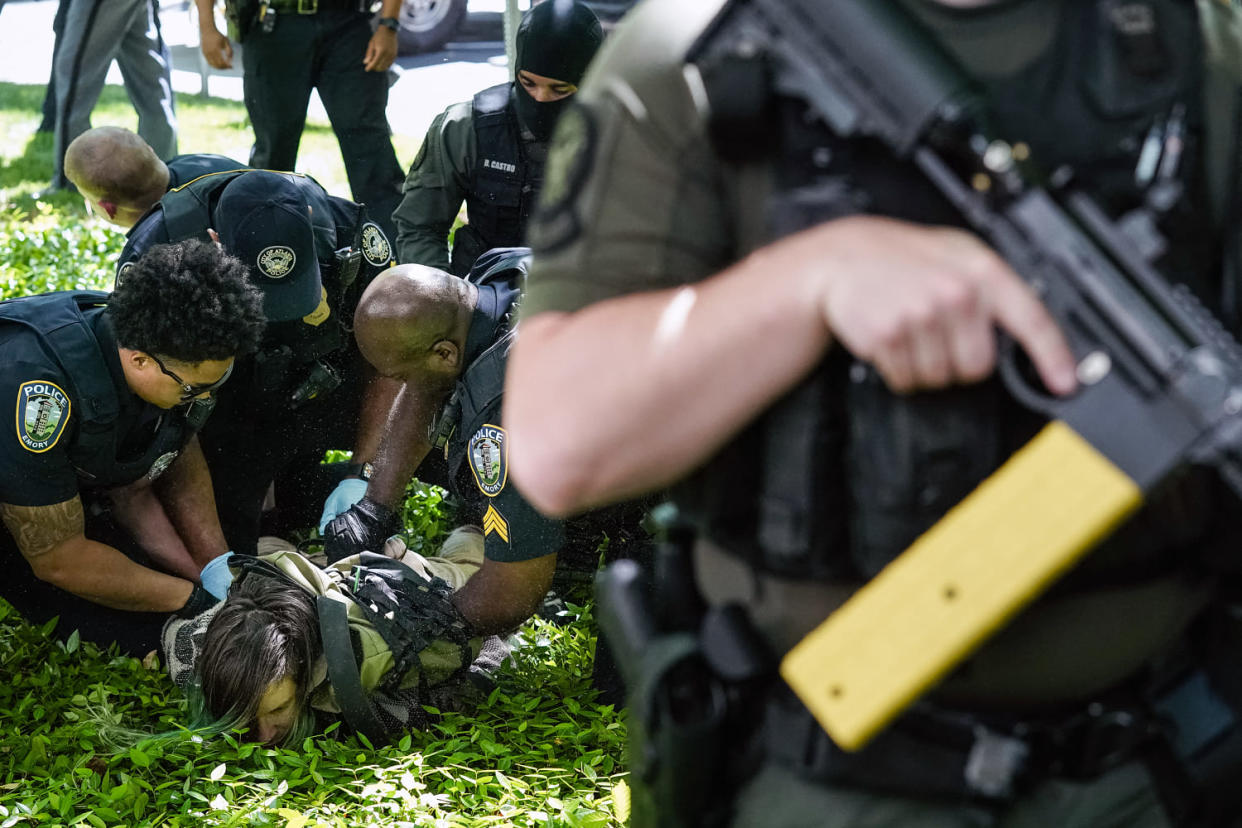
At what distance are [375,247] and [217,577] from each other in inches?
46.1

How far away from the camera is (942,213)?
92 cm

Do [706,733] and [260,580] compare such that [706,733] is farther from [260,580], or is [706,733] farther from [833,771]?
[260,580]

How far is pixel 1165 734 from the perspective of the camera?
997 millimetres

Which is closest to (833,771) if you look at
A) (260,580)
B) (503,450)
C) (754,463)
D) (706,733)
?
(706,733)

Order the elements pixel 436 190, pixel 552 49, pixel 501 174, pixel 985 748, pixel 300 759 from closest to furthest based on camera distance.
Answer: pixel 985 748 → pixel 300 759 → pixel 552 49 → pixel 501 174 → pixel 436 190

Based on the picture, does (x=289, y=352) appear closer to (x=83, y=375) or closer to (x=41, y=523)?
(x=83, y=375)

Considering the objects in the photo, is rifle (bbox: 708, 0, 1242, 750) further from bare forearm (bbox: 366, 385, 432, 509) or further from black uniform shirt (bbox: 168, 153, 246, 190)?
black uniform shirt (bbox: 168, 153, 246, 190)

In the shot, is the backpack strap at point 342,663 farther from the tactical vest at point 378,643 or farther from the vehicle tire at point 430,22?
the vehicle tire at point 430,22

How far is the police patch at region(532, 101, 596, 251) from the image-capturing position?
0.95m

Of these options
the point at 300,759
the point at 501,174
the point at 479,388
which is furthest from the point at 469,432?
the point at 501,174

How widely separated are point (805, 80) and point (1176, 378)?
31cm

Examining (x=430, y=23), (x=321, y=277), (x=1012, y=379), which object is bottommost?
(x=430, y=23)

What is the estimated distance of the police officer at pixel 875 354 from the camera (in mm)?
862

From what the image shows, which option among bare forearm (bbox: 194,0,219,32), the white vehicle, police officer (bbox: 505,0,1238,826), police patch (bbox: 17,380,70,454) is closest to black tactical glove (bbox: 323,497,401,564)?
police patch (bbox: 17,380,70,454)
